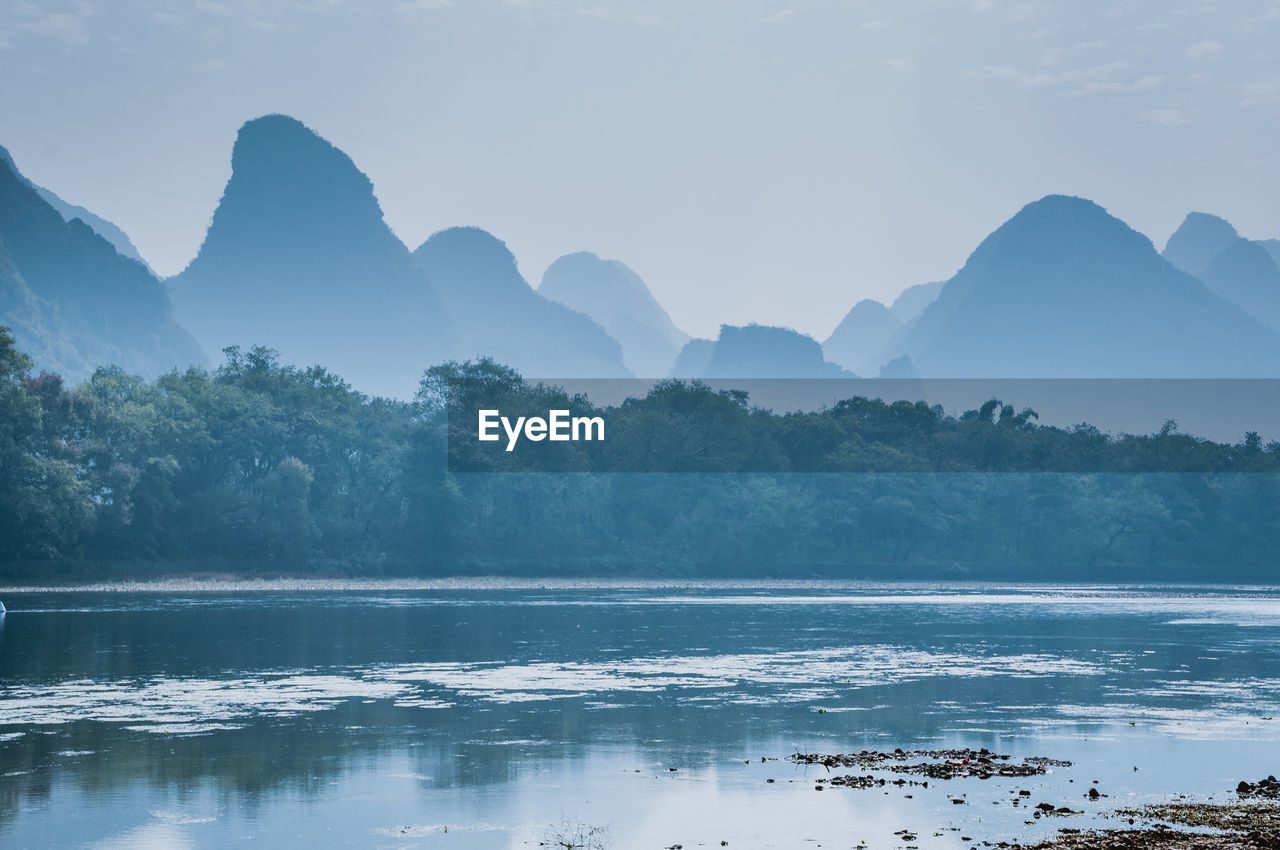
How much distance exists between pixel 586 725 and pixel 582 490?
104909 millimetres

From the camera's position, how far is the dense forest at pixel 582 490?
4222 inches

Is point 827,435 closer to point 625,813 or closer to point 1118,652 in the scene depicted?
point 1118,652

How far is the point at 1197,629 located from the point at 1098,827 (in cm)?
4955

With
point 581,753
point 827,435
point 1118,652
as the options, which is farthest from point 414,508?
point 581,753

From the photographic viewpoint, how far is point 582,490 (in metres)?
136

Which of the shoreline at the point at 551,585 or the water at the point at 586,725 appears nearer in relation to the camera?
the water at the point at 586,725

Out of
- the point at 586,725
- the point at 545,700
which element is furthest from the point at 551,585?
the point at 586,725

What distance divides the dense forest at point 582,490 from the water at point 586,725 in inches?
1710

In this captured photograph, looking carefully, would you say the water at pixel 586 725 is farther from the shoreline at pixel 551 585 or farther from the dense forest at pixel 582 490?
the dense forest at pixel 582 490

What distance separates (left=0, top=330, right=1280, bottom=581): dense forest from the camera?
10725 centimetres

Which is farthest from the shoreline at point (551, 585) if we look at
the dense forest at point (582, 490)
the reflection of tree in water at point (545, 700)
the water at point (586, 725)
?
the water at point (586, 725)

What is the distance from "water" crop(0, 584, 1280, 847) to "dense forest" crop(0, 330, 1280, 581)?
43437 mm

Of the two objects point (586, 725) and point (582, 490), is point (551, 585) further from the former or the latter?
point (586, 725)

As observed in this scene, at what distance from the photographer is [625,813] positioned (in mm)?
21375
